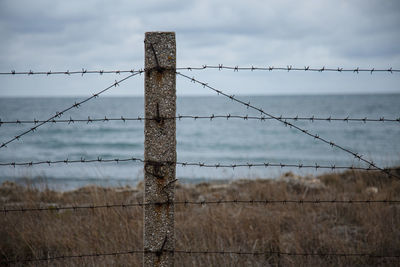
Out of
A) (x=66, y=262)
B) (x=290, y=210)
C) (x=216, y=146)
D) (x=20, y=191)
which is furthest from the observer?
(x=216, y=146)

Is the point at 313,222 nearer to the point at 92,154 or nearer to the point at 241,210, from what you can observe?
the point at 241,210

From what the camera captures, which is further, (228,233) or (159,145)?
(228,233)

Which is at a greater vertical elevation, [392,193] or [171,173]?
[171,173]

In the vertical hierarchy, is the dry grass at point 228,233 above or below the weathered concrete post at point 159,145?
below

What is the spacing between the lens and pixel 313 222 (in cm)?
462

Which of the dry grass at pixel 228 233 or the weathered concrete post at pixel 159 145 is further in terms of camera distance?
the dry grass at pixel 228 233

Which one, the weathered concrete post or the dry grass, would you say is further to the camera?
the dry grass

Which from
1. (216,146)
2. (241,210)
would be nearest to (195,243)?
(241,210)

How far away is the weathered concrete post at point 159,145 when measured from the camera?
2268mm

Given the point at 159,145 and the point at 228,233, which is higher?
the point at 159,145

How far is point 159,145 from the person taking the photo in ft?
7.60

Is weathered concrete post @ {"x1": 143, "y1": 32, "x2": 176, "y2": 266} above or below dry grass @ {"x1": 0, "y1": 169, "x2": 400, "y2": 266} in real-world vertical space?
above

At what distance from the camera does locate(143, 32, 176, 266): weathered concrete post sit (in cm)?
227

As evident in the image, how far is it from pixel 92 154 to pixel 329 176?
50.8 ft
